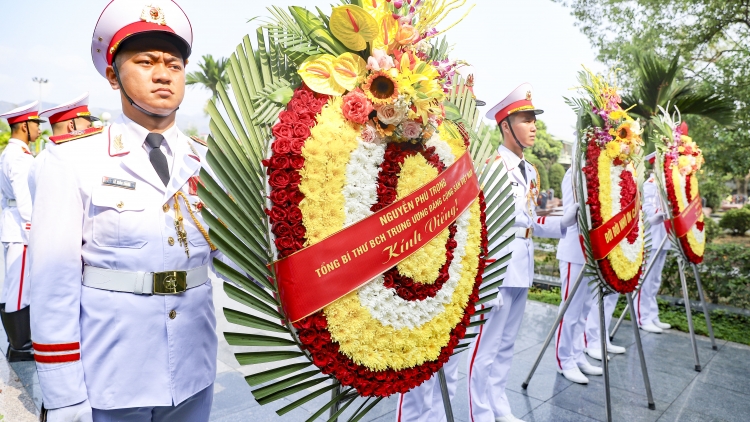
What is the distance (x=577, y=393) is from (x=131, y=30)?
4.20 meters

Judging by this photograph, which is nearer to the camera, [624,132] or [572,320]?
[624,132]

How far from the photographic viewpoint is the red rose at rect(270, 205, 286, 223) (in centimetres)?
140

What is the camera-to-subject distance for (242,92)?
1.41 meters

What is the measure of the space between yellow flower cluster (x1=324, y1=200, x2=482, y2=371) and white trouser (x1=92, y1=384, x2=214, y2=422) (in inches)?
28.6

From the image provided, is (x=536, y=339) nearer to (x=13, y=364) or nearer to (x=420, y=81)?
(x=420, y=81)

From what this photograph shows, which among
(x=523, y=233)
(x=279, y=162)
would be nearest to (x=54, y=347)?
(x=279, y=162)

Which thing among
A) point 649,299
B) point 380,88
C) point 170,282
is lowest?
point 649,299

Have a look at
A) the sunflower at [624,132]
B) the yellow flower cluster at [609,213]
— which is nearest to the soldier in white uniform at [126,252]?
the yellow flower cluster at [609,213]

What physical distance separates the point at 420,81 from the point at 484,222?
78 centimetres

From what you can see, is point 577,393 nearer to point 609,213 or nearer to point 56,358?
point 609,213

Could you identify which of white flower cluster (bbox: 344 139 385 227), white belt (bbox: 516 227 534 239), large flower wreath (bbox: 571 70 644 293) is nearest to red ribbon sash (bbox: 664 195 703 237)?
large flower wreath (bbox: 571 70 644 293)

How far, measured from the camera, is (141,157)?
5.60ft

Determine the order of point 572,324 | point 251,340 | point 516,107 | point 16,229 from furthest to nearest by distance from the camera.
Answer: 1. point 572,324
2. point 16,229
3. point 516,107
4. point 251,340

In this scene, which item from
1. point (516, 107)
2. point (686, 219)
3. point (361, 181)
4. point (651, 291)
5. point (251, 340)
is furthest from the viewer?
point (651, 291)
